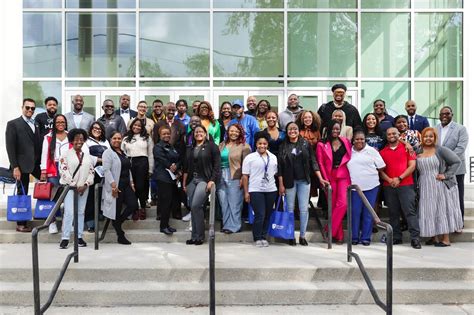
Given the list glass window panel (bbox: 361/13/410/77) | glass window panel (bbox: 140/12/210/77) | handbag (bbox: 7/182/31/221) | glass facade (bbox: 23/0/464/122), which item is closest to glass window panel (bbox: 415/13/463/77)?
glass facade (bbox: 23/0/464/122)

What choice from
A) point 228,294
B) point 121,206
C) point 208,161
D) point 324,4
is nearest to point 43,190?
point 121,206

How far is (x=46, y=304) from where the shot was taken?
219 inches

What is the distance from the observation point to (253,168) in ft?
24.9

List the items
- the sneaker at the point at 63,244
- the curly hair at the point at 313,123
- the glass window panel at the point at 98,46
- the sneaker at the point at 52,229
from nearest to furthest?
the sneaker at the point at 63,244 < the sneaker at the point at 52,229 < the curly hair at the point at 313,123 < the glass window panel at the point at 98,46

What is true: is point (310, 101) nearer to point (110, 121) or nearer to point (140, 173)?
point (110, 121)

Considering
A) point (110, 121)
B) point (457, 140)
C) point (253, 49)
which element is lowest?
point (457, 140)

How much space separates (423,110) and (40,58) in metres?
10.7

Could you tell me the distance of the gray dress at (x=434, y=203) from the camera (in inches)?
306

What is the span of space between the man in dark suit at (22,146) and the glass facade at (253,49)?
17.7 feet

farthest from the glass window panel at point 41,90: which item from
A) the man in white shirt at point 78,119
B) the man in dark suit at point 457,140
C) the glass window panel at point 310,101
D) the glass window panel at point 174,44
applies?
the man in dark suit at point 457,140

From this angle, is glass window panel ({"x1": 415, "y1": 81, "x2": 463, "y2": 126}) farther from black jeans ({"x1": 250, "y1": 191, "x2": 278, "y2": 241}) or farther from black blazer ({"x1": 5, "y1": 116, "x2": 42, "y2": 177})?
black blazer ({"x1": 5, "y1": 116, "x2": 42, "y2": 177})

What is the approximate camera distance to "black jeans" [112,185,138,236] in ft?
25.4

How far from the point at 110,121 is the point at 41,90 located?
5.53 meters

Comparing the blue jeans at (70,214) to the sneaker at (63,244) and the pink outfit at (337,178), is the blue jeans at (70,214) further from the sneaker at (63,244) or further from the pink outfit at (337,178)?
the pink outfit at (337,178)
